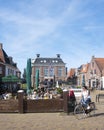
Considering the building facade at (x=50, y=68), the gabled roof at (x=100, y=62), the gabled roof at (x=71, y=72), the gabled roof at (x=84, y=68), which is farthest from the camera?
the gabled roof at (x=71, y=72)

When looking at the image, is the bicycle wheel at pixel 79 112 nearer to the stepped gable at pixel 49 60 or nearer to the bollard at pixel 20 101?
the bollard at pixel 20 101

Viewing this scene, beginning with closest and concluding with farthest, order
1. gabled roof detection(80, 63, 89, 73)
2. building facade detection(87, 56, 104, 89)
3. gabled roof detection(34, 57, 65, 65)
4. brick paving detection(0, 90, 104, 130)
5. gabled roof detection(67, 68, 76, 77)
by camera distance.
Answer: brick paving detection(0, 90, 104, 130), building facade detection(87, 56, 104, 89), gabled roof detection(80, 63, 89, 73), gabled roof detection(34, 57, 65, 65), gabled roof detection(67, 68, 76, 77)

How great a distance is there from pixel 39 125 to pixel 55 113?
435 cm

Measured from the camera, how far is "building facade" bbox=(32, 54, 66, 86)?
315ft

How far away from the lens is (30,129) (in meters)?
12.4

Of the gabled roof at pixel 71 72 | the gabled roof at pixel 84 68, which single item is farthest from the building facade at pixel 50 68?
the gabled roof at pixel 71 72

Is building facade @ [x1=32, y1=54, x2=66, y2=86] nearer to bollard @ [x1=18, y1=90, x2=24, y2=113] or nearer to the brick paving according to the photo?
bollard @ [x1=18, y1=90, x2=24, y2=113]

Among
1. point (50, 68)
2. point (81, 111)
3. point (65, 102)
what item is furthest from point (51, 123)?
point (50, 68)

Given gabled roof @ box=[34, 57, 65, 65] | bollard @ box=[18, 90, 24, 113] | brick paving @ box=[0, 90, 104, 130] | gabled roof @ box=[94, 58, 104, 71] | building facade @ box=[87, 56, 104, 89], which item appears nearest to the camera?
brick paving @ box=[0, 90, 104, 130]

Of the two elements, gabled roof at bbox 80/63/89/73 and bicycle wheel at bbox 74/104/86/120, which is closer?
bicycle wheel at bbox 74/104/86/120

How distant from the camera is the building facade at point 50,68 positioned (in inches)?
3775

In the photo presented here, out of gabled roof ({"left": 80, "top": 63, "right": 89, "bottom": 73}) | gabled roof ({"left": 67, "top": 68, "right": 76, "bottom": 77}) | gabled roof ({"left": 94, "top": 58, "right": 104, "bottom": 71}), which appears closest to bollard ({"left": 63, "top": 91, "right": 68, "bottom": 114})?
gabled roof ({"left": 94, "top": 58, "right": 104, "bottom": 71})

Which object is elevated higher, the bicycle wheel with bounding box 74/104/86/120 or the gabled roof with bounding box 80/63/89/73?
the gabled roof with bounding box 80/63/89/73

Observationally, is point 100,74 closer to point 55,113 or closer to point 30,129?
point 55,113
